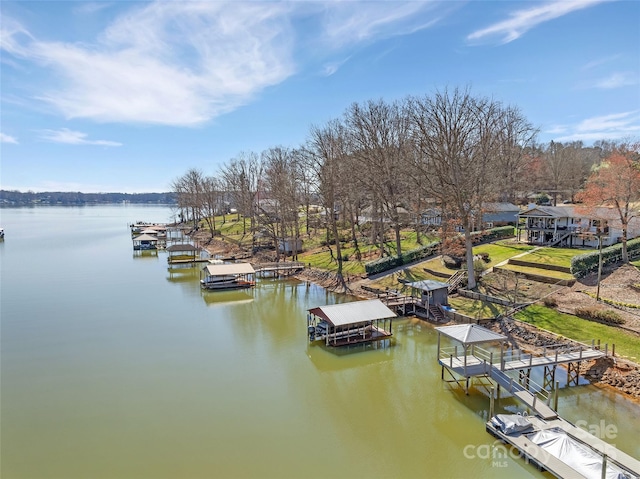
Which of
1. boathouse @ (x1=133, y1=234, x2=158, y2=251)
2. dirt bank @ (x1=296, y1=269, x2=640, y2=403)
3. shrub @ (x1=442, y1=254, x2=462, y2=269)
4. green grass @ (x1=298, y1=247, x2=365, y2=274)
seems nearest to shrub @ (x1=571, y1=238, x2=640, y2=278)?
dirt bank @ (x1=296, y1=269, x2=640, y2=403)

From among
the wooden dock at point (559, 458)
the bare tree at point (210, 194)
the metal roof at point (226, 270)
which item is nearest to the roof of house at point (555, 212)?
the wooden dock at point (559, 458)

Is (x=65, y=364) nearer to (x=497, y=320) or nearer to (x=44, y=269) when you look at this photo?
(x=497, y=320)

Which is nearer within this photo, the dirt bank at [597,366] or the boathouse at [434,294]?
the dirt bank at [597,366]

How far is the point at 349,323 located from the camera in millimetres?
21750

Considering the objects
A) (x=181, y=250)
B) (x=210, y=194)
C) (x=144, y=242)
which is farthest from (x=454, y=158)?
(x=210, y=194)

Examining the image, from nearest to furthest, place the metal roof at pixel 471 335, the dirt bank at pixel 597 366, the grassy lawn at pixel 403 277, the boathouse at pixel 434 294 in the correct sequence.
A: the dirt bank at pixel 597 366, the metal roof at pixel 471 335, the boathouse at pixel 434 294, the grassy lawn at pixel 403 277

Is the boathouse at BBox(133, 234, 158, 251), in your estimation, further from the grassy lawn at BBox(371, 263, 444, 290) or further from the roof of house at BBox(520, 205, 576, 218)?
the roof of house at BBox(520, 205, 576, 218)

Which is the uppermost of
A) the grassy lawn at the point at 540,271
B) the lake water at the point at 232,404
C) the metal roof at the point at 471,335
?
the grassy lawn at the point at 540,271

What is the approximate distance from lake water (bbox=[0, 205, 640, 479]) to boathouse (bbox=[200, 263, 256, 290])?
7983 millimetres

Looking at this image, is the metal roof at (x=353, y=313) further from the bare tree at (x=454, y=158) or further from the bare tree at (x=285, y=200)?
the bare tree at (x=285, y=200)

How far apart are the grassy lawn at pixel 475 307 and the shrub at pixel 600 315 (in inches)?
165

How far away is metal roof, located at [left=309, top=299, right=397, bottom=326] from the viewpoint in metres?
21.9

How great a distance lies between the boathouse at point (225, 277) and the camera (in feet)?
121

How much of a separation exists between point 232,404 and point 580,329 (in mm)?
17405
